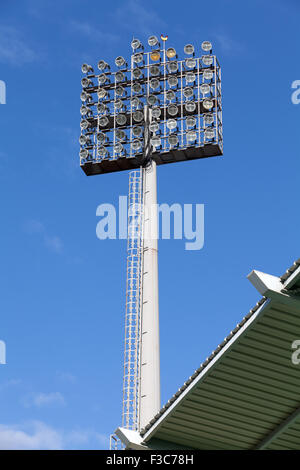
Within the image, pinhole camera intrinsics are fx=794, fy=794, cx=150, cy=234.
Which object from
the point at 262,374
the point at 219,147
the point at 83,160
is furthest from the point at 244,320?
the point at 83,160

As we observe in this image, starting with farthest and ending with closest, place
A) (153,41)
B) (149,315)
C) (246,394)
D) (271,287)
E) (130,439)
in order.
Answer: (153,41)
(149,315)
(130,439)
(246,394)
(271,287)

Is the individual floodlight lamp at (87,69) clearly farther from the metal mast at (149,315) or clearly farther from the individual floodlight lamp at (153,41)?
the metal mast at (149,315)

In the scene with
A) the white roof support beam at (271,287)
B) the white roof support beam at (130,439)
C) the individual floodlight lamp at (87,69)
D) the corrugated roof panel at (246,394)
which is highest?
the individual floodlight lamp at (87,69)

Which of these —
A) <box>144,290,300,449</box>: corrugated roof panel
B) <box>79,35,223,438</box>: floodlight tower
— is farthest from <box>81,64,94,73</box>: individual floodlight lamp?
<box>144,290,300,449</box>: corrugated roof panel

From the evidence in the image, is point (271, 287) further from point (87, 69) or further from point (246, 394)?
point (87, 69)

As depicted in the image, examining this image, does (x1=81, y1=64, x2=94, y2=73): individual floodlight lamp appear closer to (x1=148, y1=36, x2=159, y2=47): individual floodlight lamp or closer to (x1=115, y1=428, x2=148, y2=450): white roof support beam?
(x1=148, y1=36, x2=159, y2=47): individual floodlight lamp

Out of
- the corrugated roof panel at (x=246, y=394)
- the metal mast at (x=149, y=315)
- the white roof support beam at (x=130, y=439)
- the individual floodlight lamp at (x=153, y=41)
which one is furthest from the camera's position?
the individual floodlight lamp at (x=153, y=41)

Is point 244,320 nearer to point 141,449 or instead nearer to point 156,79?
point 141,449

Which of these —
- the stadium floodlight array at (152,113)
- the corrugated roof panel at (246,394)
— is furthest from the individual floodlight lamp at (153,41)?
the corrugated roof panel at (246,394)

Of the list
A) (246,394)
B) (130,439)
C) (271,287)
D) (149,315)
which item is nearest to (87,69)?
(149,315)

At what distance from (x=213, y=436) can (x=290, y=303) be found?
690cm

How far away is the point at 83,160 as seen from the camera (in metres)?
40.0
